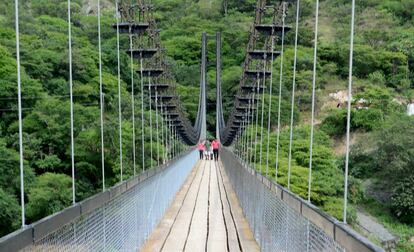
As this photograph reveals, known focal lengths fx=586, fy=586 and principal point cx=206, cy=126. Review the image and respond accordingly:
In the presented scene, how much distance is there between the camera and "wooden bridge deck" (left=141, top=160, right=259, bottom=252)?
485 centimetres

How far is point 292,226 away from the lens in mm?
2973

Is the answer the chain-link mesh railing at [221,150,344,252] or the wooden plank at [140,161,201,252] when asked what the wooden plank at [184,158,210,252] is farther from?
the chain-link mesh railing at [221,150,344,252]

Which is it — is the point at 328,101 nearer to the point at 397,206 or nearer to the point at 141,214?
the point at 397,206

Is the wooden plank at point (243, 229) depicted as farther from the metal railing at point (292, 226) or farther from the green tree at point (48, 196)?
the green tree at point (48, 196)

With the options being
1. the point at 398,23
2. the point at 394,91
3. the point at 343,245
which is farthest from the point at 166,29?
the point at 343,245

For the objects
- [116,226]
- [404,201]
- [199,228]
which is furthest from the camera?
[404,201]

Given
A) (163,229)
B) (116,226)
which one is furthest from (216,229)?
(116,226)

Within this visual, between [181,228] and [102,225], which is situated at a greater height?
[102,225]

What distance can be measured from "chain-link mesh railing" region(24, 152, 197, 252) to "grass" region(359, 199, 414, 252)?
18451 mm

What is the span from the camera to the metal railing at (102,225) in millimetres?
1857

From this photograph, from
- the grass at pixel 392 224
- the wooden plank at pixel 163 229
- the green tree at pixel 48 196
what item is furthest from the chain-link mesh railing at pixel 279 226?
the grass at pixel 392 224

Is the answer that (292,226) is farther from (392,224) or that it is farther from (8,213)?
(392,224)

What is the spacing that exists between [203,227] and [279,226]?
260 centimetres

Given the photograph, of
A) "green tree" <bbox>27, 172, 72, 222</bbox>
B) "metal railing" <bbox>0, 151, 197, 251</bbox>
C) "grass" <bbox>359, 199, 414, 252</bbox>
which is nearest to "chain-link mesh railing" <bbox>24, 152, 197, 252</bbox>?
"metal railing" <bbox>0, 151, 197, 251</bbox>
